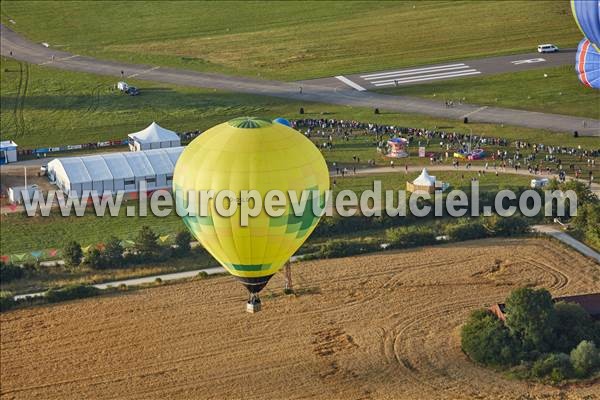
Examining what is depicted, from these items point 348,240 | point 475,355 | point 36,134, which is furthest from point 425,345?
point 36,134

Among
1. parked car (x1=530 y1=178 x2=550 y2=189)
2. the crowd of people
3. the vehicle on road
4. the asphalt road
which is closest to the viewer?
parked car (x1=530 y1=178 x2=550 y2=189)

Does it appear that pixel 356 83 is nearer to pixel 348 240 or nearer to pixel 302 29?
pixel 302 29

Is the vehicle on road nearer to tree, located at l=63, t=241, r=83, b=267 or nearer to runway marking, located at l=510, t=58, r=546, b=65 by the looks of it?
runway marking, located at l=510, t=58, r=546, b=65

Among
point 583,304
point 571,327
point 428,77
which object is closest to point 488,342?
point 571,327

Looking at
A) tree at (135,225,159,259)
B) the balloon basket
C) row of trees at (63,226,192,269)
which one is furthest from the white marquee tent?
the balloon basket

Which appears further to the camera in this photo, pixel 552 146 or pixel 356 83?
pixel 356 83

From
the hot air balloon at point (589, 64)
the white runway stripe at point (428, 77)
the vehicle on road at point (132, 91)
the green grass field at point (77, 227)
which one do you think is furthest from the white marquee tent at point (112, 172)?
the hot air balloon at point (589, 64)

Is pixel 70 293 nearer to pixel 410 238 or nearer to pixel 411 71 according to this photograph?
pixel 410 238
